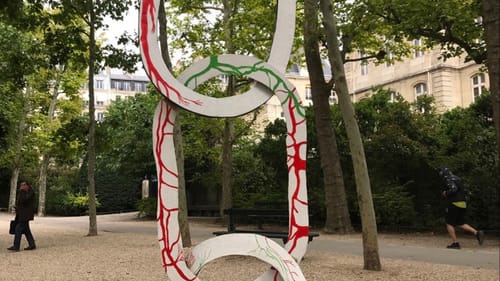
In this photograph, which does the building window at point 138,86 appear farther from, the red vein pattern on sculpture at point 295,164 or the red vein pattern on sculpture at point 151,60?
the red vein pattern on sculpture at point 295,164

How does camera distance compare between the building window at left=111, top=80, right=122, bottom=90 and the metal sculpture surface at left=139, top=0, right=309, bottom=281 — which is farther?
the building window at left=111, top=80, right=122, bottom=90

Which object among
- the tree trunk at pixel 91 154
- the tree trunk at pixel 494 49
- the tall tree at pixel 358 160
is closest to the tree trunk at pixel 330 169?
the tall tree at pixel 358 160

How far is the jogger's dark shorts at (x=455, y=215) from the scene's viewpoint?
11.7 meters

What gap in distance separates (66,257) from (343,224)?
26.2 feet

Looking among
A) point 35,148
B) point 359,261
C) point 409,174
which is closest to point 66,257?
point 359,261

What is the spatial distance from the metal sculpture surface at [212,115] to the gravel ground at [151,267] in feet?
7.41

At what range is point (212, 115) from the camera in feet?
19.6

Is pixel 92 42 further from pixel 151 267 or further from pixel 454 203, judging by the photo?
pixel 454 203

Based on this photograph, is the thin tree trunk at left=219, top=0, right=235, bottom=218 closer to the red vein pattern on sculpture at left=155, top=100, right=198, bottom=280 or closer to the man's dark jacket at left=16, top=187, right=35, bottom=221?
the man's dark jacket at left=16, top=187, right=35, bottom=221

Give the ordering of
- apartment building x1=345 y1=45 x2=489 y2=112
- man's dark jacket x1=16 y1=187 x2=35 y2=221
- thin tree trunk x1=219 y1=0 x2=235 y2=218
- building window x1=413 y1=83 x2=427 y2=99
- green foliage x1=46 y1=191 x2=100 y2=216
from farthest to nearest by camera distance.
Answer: building window x1=413 y1=83 x2=427 y2=99
apartment building x1=345 y1=45 x2=489 y2=112
green foliage x1=46 y1=191 x2=100 y2=216
thin tree trunk x1=219 y1=0 x2=235 y2=218
man's dark jacket x1=16 y1=187 x2=35 y2=221

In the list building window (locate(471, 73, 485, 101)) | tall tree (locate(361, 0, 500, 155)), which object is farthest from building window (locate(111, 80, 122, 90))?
tall tree (locate(361, 0, 500, 155))

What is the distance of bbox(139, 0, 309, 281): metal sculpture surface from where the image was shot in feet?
19.3

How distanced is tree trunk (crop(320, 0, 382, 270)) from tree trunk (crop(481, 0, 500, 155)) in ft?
10.1

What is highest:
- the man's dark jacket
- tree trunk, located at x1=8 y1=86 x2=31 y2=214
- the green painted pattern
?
tree trunk, located at x1=8 y1=86 x2=31 y2=214
